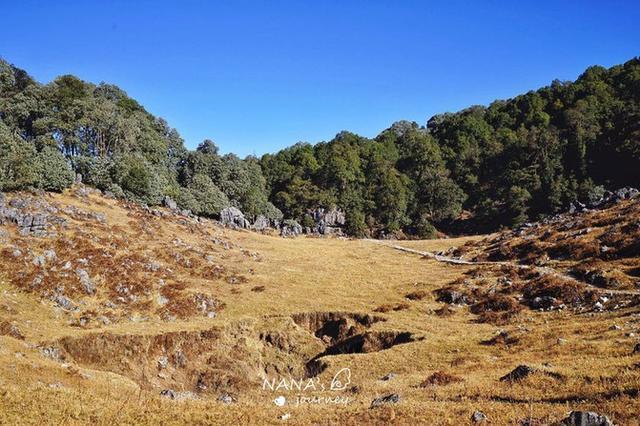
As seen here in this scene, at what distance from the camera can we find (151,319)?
1527 inches

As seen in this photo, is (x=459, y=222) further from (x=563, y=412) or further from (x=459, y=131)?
(x=563, y=412)

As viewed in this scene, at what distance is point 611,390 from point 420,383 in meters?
9.25

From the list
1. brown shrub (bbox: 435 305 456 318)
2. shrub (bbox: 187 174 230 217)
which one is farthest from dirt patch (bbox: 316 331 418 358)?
shrub (bbox: 187 174 230 217)

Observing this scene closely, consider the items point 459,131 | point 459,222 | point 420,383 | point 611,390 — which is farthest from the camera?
point 459,131

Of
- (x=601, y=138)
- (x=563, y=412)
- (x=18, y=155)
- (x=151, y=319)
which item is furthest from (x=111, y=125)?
(x=601, y=138)

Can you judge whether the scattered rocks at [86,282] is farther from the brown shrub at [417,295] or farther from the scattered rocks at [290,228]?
the scattered rocks at [290,228]

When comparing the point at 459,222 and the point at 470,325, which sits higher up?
the point at 459,222

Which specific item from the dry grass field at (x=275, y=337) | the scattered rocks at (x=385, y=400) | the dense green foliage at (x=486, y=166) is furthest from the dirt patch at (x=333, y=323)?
the dense green foliage at (x=486, y=166)

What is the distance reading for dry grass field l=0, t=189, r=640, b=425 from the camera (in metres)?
17.0

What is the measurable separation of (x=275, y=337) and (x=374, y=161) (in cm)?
10987

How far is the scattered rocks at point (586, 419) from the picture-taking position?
1303cm

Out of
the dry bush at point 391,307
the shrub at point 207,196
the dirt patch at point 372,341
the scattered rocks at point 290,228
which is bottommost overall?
the dirt patch at point 372,341

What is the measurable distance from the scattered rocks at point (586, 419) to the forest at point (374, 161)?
2739 inches

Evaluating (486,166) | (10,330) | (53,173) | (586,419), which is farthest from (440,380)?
(486,166)
